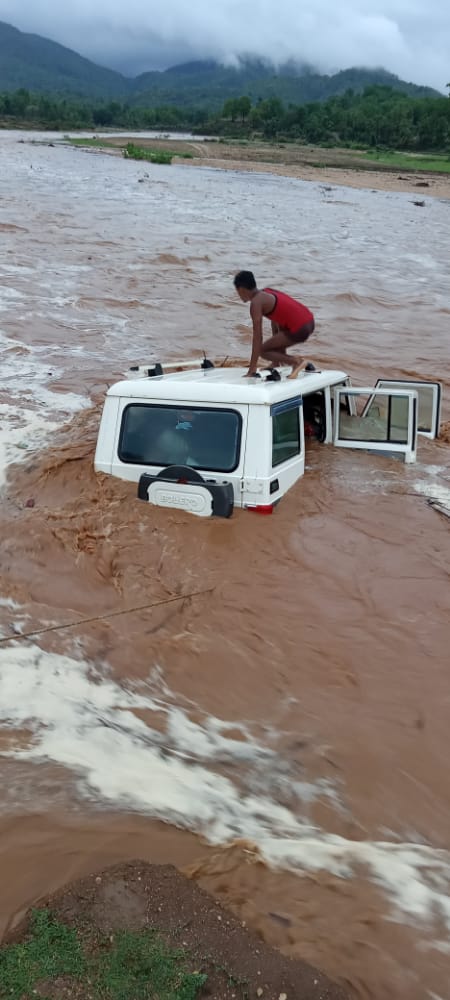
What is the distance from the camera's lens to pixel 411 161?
216ft

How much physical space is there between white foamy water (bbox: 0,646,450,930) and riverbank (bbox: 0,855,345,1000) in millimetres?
536

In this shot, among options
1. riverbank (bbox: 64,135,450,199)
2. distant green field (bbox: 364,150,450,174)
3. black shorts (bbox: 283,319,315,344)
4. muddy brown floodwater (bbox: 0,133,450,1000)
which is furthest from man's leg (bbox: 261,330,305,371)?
distant green field (bbox: 364,150,450,174)

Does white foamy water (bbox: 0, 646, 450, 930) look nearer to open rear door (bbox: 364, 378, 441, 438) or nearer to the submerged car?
the submerged car

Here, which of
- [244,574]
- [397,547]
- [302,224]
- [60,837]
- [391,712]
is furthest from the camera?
[302,224]

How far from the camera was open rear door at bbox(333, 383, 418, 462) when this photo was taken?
733 cm

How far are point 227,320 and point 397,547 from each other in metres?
9.92

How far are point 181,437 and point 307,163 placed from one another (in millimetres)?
61928

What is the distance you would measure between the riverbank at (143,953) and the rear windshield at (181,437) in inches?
138

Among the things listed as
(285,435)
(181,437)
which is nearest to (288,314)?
(285,435)

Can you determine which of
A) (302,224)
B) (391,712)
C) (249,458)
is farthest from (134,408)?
(302,224)

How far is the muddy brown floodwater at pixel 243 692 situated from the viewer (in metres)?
3.55

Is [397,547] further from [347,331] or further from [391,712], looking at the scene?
[347,331]

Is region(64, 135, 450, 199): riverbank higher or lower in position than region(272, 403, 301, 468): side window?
higher

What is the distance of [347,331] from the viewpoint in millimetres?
16000
